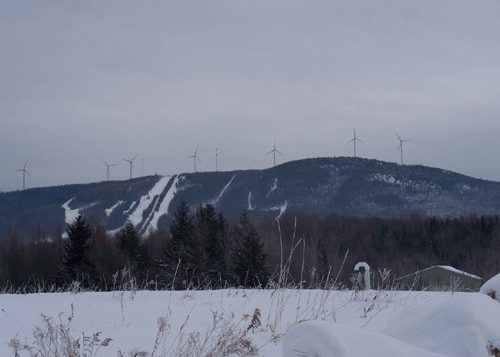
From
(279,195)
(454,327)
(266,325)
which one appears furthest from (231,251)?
(279,195)

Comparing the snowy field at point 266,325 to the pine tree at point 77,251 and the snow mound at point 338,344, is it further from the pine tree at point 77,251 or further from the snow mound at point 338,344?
the pine tree at point 77,251

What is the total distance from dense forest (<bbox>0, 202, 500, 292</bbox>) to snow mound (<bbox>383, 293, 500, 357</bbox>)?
14.1 ft

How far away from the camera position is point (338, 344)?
7.34ft

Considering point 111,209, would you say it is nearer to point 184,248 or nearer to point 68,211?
point 68,211

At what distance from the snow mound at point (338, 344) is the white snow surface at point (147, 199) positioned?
146683 millimetres

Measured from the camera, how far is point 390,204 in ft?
427

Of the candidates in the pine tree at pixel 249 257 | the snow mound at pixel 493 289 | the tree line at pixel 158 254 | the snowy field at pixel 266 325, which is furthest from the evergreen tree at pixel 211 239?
the snow mound at pixel 493 289

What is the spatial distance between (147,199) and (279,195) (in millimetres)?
39358

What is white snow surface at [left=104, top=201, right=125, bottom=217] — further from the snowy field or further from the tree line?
the snowy field

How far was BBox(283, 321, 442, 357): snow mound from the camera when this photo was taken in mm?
2240

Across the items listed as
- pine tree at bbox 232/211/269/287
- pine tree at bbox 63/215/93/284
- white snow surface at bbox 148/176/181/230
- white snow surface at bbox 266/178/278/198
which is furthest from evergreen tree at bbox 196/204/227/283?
white snow surface at bbox 266/178/278/198

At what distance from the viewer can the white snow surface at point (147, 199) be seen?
155m

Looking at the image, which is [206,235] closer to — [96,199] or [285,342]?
[285,342]

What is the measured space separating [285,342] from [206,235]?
45295 mm
